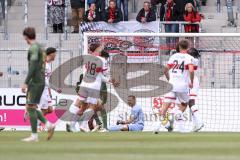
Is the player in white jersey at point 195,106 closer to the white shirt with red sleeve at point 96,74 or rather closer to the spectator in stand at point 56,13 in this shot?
the white shirt with red sleeve at point 96,74

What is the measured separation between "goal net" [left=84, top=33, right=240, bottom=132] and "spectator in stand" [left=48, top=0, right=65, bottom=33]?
5.00 meters

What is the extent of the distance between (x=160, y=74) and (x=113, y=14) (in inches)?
156

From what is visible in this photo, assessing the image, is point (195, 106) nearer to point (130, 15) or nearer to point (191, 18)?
point (191, 18)

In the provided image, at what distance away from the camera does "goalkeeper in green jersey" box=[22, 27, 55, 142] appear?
15.7m

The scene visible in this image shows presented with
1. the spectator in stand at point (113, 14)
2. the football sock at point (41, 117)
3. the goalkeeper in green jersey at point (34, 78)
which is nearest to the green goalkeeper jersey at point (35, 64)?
the goalkeeper in green jersey at point (34, 78)

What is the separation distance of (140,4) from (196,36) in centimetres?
766

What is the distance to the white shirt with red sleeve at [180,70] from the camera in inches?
803

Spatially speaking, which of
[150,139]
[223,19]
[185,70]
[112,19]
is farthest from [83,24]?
[150,139]

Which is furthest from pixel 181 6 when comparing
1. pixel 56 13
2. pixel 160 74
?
pixel 56 13

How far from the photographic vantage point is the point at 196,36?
23375mm

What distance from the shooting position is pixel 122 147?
15156 millimetres

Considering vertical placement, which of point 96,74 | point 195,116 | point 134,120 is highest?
point 96,74

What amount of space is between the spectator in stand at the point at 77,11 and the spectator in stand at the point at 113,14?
6.15 ft

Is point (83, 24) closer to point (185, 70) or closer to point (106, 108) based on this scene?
point (106, 108)
